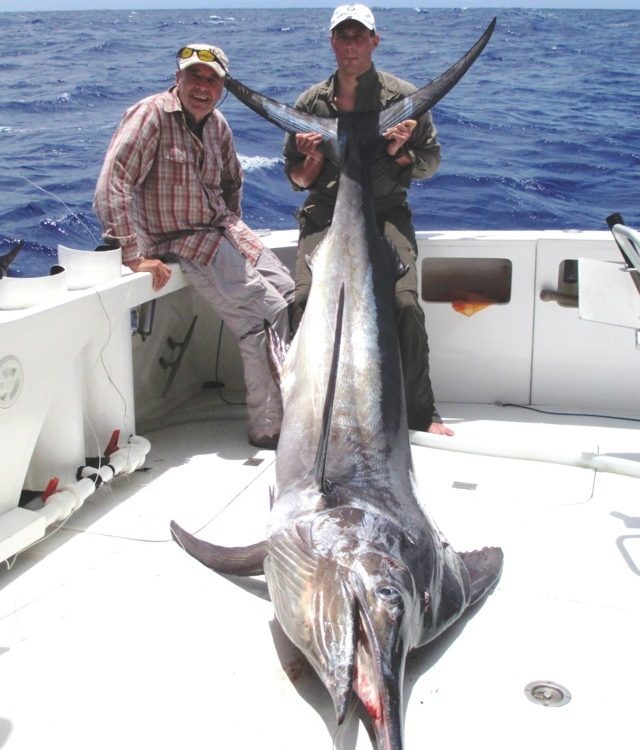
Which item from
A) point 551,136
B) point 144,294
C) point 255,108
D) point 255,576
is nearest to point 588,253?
point 255,108

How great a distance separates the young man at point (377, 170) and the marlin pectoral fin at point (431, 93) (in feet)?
0.15

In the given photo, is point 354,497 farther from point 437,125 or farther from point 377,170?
point 437,125

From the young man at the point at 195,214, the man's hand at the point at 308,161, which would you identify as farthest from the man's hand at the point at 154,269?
the man's hand at the point at 308,161

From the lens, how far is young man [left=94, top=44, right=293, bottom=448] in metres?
3.19

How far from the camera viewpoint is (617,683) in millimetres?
1981

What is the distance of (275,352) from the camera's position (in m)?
3.05

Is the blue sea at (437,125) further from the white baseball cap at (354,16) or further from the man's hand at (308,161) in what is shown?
the white baseball cap at (354,16)

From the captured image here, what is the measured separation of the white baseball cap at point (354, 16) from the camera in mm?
3602

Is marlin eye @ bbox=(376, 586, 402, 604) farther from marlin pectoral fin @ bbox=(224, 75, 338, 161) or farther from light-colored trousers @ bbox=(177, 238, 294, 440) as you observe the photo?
marlin pectoral fin @ bbox=(224, 75, 338, 161)

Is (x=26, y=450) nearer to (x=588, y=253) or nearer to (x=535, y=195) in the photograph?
(x=588, y=253)

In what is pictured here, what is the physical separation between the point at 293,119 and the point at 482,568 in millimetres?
1912

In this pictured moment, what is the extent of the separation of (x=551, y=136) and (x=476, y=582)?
1154cm

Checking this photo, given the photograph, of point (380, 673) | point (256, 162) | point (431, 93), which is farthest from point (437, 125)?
point (380, 673)

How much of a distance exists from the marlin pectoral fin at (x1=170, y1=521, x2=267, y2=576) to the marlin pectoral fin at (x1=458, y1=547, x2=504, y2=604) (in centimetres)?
54
